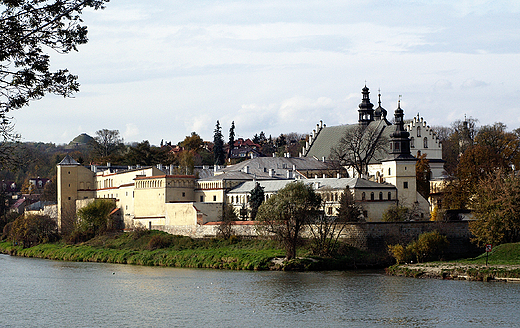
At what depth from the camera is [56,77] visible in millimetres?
18516

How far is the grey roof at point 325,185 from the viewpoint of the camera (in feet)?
180

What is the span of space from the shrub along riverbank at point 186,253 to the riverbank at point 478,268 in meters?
4.32

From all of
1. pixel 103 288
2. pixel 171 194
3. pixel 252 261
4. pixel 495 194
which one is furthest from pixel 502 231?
pixel 171 194

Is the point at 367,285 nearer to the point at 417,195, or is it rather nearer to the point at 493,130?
the point at 417,195

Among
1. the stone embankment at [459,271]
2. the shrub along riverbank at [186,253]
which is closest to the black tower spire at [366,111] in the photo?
the shrub along riverbank at [186,253]

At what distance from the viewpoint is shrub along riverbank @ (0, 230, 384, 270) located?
151 ft

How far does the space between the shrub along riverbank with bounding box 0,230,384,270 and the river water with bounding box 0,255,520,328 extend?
231 centimetres

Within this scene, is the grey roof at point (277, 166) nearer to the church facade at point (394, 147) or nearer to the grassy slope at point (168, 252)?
the church facade at point (394, 147)

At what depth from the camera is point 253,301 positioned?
108 ft

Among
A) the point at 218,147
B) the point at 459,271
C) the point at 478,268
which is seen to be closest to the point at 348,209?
the point at 459,271

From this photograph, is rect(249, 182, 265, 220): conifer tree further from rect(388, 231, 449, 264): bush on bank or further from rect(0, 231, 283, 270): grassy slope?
rect(388, 231, 449, 264): bush on bank

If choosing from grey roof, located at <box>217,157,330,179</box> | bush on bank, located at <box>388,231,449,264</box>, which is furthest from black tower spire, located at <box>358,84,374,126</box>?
bush on bank, located at <box>388,231,449,264</box>

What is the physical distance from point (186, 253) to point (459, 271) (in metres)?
20.2

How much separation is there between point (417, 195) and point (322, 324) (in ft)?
105
